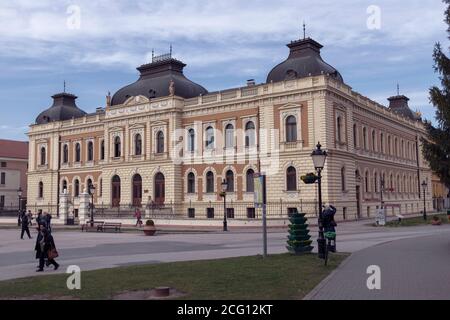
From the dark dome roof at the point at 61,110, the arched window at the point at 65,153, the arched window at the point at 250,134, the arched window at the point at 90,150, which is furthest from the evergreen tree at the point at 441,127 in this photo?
the dark dome roof at the point at 61,110

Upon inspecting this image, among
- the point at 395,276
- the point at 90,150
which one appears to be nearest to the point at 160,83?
the point at 90,150

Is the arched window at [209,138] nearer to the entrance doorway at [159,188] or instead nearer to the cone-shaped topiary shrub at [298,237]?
the entrance doorway at [159,188]

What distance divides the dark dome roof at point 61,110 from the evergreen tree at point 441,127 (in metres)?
53.3

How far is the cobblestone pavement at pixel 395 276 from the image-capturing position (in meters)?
9.73

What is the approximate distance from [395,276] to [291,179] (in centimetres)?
3096

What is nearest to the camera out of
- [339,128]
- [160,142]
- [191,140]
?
[339,128]

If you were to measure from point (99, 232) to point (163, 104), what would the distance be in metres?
18.6

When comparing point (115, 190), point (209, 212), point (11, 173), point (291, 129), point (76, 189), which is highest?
point (291, 129)

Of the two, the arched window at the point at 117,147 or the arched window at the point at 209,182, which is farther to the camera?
the arched window at the point at 117,147

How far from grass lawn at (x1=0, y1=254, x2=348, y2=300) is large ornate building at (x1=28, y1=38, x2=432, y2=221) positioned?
26630 millimetres

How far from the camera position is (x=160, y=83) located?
52750 mm

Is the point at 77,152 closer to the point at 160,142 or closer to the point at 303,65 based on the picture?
the point at 160,142

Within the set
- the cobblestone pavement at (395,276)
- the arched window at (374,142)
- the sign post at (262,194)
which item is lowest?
the cobblestone pavement at (395,276)

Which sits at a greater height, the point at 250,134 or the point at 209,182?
the point at 250,134
